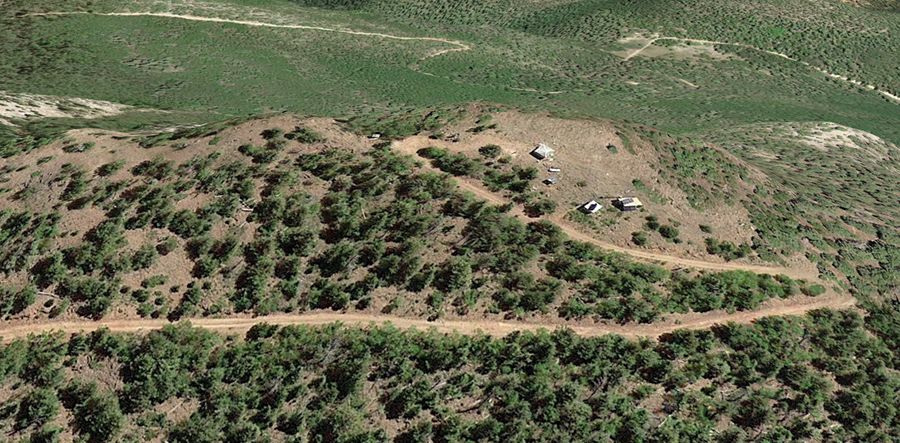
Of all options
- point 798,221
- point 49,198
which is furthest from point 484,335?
point 49,198

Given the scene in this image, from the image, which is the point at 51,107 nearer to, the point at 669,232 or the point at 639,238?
the point at 639,238

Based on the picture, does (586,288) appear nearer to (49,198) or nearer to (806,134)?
(49,198)

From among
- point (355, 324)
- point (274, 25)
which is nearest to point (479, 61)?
point (274, 25)

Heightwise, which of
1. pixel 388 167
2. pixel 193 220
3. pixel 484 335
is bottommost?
pixel 484 335

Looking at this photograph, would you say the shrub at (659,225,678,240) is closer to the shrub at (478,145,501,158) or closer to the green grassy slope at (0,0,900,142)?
the shrub at (478,145,501,158)

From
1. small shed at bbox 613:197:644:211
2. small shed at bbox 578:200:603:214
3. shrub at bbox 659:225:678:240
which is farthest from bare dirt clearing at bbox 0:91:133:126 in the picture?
shrub at bbox 659:225:678:240
